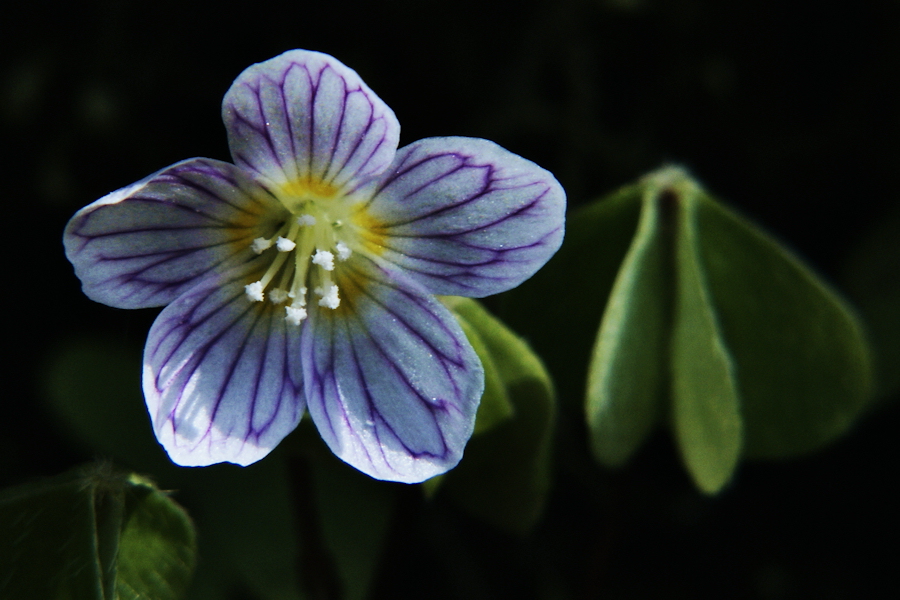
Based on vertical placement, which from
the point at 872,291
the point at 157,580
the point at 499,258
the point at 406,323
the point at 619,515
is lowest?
the point at 619,515

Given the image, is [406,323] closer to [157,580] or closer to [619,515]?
[157,580]

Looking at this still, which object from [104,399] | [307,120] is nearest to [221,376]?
[307,120]

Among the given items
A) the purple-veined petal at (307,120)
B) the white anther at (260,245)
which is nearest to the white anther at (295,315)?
the white anther at (260,245)

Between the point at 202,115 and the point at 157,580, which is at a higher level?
the point at 202,115

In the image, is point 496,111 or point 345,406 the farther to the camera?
point 496,111

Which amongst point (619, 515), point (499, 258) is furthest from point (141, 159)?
point (619, 515)

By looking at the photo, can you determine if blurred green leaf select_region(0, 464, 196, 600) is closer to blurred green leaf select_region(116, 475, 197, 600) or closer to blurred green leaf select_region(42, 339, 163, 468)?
blurred green leaf select_region(116, 475, 197, 600)

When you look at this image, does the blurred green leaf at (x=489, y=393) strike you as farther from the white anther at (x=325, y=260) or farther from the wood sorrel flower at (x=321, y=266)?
the white anther at (x=325, y=260)
